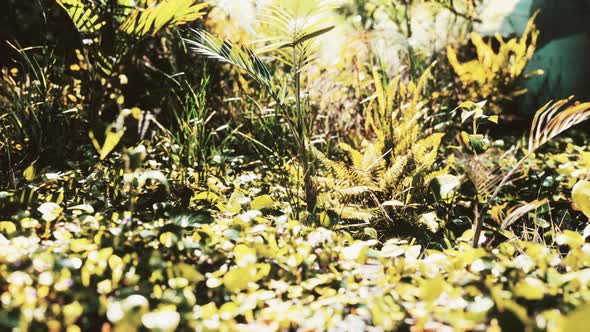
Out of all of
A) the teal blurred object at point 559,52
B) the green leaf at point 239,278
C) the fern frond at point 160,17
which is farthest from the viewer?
the teal blurred object at point 559,52

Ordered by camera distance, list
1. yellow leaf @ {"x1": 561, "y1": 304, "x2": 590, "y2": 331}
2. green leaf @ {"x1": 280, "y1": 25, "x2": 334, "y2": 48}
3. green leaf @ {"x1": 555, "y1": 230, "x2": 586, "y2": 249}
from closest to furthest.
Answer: yellow leaf @ {"x1": 561, "y1": 304, "x2": 590, "y2": 331} → green leaf @ {"x1": 555, "y1": 230, "x2": 586, "y2": 249} → green leaf @ {"x1": 280, "y1": 25, "x2": 334, "y2": 48}

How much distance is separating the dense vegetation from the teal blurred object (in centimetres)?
56

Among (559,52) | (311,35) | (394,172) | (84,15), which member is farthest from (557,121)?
(559,52)

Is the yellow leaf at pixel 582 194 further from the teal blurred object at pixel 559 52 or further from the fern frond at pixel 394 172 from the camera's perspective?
the teal blurred object at pixel 559 52

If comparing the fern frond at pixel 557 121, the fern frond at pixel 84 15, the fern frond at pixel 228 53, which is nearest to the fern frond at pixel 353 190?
the fern frond at pixel 228 53

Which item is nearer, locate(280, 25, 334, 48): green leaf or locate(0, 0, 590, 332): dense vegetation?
locate(0, 0, 590, 332): dense vegetation

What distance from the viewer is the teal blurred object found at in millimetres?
4137

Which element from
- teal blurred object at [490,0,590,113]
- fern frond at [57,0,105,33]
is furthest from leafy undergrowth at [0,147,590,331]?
teal blurred object at [490,0,590,113]

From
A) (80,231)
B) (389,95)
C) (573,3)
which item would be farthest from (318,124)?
(573,3)

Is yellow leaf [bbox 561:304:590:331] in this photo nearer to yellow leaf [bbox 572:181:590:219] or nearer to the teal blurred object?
yellow leaf [bbox 572:181:590:219]

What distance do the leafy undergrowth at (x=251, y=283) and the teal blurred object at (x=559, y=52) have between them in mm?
3598

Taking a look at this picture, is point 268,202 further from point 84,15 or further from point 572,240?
point 84,15

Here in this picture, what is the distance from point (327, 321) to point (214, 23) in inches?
148

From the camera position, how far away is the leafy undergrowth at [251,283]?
40.5 inches
